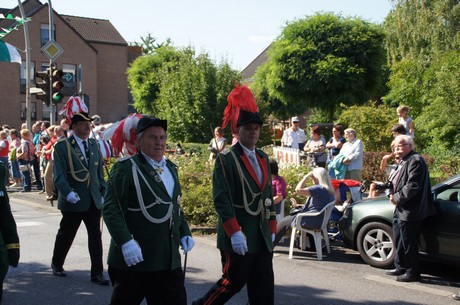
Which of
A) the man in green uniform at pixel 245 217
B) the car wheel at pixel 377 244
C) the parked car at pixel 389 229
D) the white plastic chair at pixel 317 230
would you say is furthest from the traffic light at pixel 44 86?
the man in green uniform at pixel 245 217

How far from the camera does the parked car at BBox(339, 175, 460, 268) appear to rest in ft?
22.3

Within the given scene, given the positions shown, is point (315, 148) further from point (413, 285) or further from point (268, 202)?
point (268, 202)

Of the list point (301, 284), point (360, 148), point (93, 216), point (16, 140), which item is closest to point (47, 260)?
point (93, 216)

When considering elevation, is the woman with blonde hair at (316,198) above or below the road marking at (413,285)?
above

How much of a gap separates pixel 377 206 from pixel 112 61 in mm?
51861

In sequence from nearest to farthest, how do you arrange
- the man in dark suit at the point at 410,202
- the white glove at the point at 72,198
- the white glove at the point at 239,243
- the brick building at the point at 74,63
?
the white glove at the point at 239,243 < the white glove at the point at 72,198 < the man in dark suit at the point at 410,202 < the brick building at the point at 74,63

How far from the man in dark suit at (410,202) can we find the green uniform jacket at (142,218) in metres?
3.64

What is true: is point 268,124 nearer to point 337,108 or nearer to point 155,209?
point 337,108

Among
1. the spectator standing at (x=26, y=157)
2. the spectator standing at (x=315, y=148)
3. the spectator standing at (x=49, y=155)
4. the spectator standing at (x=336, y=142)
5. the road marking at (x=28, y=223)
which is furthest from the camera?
the spectator standing at (x=26, y=157)

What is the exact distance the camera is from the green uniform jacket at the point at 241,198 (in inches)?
182

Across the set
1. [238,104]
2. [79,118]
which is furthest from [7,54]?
[238,104]

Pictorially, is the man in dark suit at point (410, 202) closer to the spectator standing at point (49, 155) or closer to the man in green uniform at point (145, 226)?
the man in green uniform at point (145, 226)

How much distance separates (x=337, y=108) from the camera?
1171 inches

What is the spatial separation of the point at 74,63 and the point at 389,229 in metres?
48.0
